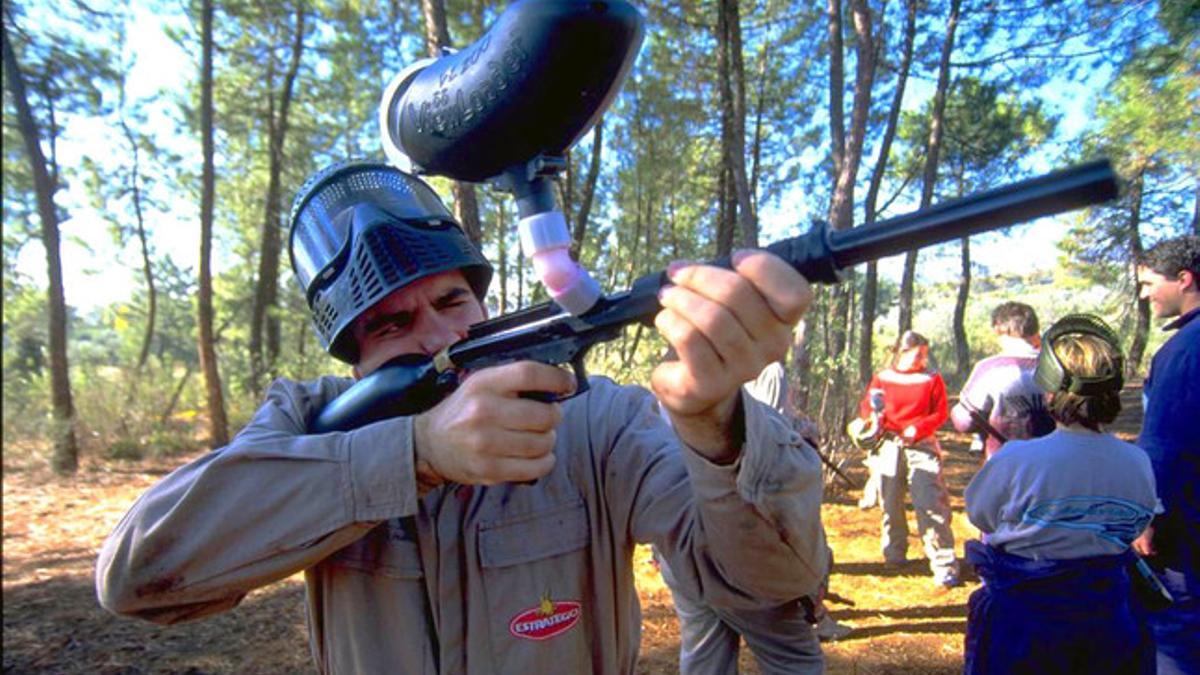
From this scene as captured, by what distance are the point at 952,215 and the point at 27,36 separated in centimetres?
1366

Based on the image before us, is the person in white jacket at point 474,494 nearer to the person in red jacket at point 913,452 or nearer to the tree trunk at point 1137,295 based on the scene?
the tree trunk at point 1137,295

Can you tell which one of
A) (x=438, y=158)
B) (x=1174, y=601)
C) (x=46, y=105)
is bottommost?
(x=1174, y=601)

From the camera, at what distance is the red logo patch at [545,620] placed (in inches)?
54.5

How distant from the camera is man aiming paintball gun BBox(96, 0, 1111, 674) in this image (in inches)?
42.4

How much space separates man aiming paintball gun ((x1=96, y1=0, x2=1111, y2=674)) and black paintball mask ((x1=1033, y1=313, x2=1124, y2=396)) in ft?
7.19

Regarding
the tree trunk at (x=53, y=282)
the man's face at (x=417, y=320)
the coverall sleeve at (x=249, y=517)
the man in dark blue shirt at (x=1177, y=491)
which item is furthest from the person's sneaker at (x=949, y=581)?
the tree trunk at (x=53, y=282)

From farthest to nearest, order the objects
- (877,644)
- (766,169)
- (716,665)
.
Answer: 1. (766,169)
2. (877,644)
3. (716,665)

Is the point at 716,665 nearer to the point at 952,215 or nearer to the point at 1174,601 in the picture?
the point at 1174,601

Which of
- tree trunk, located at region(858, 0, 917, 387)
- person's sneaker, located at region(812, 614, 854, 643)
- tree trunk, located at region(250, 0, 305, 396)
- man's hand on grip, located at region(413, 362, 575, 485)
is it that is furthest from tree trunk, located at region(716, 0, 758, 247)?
tree trunk, located at region(250, 0, 305, 396)

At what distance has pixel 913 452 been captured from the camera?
6.36m

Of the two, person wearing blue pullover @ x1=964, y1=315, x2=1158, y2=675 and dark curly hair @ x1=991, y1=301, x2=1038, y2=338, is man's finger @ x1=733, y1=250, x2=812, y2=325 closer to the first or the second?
person wearing blue pullover @ x1=964, y1=315, x2=1158, y2=675

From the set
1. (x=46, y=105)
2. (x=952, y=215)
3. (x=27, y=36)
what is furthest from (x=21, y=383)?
(x=952, y=215)

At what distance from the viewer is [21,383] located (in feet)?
39.6

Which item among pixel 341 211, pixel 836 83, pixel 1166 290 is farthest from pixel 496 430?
pixel 836 83
